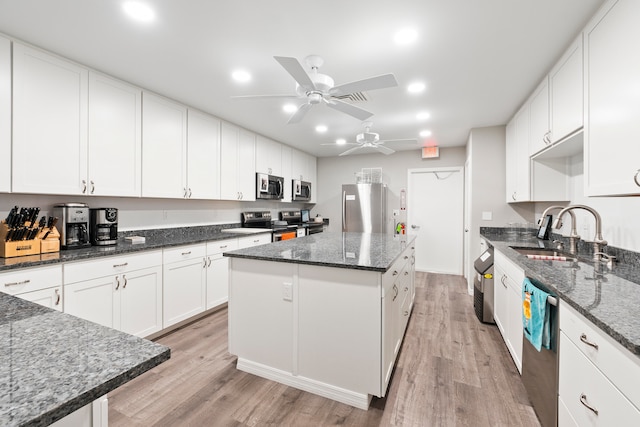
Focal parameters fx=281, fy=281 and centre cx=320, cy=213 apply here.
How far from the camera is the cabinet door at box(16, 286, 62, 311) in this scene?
5.97 ft

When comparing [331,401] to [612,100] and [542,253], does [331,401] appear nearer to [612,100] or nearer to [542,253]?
[542,253]

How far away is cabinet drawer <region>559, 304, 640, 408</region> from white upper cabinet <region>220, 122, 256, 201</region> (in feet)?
11.8

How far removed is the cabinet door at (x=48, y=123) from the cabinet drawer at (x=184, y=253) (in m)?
0.87

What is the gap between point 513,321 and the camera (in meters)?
2.17

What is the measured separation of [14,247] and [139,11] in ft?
5.91

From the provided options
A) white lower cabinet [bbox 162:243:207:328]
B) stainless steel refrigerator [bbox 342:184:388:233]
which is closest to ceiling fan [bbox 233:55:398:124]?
white lower cabinet [bbox 162:243:207:328]

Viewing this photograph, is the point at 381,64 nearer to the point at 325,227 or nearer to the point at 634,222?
the point at 634,222

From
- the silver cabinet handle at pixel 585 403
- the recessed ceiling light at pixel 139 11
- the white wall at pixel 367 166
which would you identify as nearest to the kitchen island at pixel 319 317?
the silver cabinet handle at pixel 585 403

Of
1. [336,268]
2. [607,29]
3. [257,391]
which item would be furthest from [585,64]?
[257,391]

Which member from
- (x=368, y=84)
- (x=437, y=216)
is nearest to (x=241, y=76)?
(x=368, y=84)

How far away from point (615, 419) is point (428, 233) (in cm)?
463

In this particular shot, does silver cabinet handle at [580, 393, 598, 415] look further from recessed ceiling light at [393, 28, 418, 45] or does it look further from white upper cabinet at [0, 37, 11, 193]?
white upper cabinet at [0, 37, 11, 193]

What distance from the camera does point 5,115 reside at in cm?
195

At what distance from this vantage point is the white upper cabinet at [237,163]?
381cm
